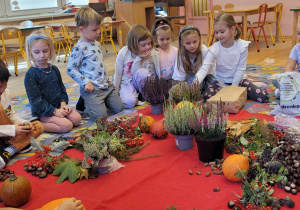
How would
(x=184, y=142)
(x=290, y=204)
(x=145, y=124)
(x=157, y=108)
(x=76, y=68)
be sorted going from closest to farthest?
1. (x=290, y=204)
2. (x=184, y=142)
3. (x=145, y=124)
4. (x=157, y=108)
5. (x=76, y=68)

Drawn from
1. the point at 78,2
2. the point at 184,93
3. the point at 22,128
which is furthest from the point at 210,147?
the point at 78,2

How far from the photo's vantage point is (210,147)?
6.46 ft

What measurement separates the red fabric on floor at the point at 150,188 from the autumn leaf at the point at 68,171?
3cm

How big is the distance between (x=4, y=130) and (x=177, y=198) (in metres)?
1.32

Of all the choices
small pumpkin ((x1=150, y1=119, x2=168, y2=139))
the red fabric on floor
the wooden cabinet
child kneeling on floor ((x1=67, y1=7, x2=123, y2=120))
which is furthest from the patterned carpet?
the wooden cabinet

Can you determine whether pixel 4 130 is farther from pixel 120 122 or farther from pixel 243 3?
pixel 243 3

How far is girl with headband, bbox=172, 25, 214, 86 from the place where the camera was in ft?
10.7

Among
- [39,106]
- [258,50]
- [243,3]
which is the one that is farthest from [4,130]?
[243,3]

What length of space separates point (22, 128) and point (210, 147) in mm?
1341

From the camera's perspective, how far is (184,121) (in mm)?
2094

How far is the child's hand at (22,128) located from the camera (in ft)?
7.74

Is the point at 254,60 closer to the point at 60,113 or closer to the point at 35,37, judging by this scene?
the point at 60,113

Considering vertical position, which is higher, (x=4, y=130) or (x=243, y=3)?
(x=243, y=3)

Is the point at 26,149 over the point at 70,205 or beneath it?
beneath
